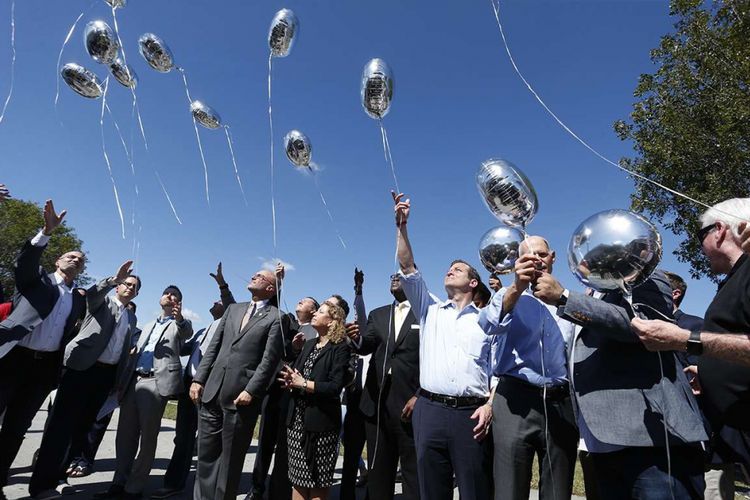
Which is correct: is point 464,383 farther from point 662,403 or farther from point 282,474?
point 282,474

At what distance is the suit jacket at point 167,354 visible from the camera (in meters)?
4.84

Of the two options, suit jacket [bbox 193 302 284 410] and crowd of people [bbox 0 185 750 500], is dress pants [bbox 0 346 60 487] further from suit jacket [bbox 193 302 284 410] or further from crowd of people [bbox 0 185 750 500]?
suit jacket [bbox 193 302 284 410]

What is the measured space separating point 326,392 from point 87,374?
2.69 metres

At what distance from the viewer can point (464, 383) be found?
286 centimetres

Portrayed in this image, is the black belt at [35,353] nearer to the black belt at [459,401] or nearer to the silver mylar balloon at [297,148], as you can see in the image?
the silver mylar balloon at [297,148]

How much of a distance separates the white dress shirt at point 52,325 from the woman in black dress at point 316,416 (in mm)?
2272

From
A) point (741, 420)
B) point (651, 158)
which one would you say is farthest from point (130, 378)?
point (651, 158)

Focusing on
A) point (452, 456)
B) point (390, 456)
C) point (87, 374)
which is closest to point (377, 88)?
point (452, 456)

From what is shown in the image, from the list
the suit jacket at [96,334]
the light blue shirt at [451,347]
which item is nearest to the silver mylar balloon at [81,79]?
the suit jacket at [96,334]

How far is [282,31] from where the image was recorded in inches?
185

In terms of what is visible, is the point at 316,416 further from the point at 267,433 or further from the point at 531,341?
the point at 531,341

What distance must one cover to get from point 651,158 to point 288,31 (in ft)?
26.4

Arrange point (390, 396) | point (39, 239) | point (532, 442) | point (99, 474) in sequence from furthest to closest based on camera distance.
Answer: point (99, 474), point (39, 239), point (390, 396), point (532, 442)

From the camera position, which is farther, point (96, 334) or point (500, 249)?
point (96, 334)
